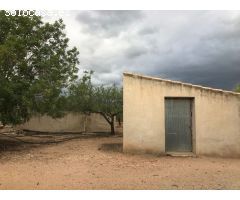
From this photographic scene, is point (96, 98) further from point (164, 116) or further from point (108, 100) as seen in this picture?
point (164, 116)

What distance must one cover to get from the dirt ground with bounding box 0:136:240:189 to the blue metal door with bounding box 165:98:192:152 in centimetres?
111

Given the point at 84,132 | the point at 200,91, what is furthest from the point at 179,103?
the point at 84,132

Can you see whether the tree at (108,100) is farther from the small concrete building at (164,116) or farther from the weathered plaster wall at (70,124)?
the small concrete building at (164,116)

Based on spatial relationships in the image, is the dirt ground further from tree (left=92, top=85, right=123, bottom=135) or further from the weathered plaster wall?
the weathered plaster wall

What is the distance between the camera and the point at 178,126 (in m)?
14.0

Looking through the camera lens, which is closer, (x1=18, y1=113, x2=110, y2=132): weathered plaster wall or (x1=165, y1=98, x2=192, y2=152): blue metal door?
(x1=165, y1=98, x2=192, y2=152): blue metal door

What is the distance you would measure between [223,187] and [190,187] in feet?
2.56

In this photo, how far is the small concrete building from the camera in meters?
13.5

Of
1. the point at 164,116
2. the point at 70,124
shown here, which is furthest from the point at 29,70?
the point at 70,124

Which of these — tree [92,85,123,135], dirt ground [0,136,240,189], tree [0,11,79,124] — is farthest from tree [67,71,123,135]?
dirt ground [0,136,240,189]

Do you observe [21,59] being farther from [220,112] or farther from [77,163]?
[220,112]

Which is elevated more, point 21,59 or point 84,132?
point 21,59

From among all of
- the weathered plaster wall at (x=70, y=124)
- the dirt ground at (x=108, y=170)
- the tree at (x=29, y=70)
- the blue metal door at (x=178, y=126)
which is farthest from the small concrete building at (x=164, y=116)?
the weathered plaster wall at (x=70, y=124)

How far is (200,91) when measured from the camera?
537 inches
